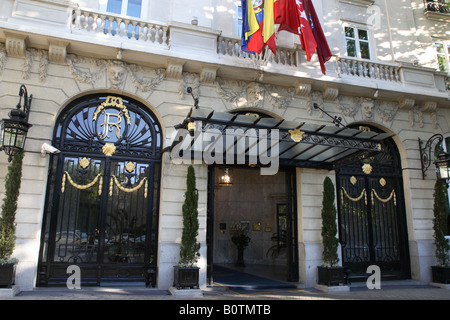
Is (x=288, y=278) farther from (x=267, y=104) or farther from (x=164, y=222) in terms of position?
(x=267, y=104)

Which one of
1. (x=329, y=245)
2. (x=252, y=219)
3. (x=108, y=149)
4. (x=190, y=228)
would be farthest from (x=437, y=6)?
(x=108, y=149)

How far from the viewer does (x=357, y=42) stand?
12.6 metres

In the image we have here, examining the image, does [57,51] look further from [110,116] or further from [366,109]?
[366,109]

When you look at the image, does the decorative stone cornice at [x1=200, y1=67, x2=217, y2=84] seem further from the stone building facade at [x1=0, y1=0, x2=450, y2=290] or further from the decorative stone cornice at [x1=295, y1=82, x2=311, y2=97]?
the decorative stone cornice at [x1=295, y1=82, x2=311, y2=97]

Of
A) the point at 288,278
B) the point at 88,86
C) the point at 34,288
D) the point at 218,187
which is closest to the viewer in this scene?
the point at 34,288

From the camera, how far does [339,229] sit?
35.9ft

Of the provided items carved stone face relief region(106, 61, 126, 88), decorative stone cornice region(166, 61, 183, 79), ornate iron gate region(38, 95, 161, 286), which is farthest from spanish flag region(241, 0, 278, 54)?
ornate iron gate region(38, 95, 161, 286)

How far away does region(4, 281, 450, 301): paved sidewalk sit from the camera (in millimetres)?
7609

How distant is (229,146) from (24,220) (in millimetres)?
5243

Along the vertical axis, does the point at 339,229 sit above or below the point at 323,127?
below

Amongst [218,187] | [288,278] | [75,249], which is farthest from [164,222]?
[218,187]

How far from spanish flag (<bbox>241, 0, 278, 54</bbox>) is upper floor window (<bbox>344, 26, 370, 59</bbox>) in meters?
4.05

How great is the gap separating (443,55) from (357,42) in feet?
12.2

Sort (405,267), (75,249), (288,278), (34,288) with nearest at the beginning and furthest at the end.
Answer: (34,288)
(75,249)
(288,278)
(405,267)
